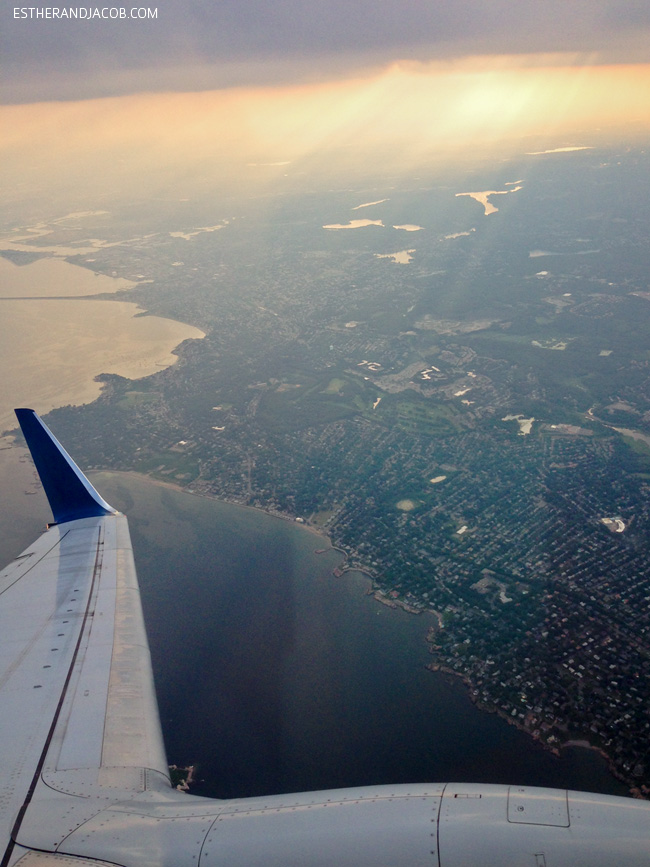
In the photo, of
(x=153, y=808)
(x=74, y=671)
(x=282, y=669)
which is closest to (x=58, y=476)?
(x=74, y=671)

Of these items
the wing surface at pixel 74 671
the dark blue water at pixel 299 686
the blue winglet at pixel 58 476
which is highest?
the blue winglet at pixel 58 476

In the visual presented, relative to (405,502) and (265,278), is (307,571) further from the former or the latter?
(265,278)

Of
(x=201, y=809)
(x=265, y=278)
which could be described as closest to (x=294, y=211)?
(x=265, y=278)

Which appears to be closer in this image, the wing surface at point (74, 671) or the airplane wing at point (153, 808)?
the airplane wing at point (153, 808)

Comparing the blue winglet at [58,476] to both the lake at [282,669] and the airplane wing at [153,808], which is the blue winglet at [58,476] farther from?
the lake at [282,669]

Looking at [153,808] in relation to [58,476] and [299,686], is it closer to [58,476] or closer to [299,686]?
[58,476]

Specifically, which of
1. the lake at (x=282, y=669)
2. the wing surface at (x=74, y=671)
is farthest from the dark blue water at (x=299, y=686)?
the wing surface at (x=74, y=671)
